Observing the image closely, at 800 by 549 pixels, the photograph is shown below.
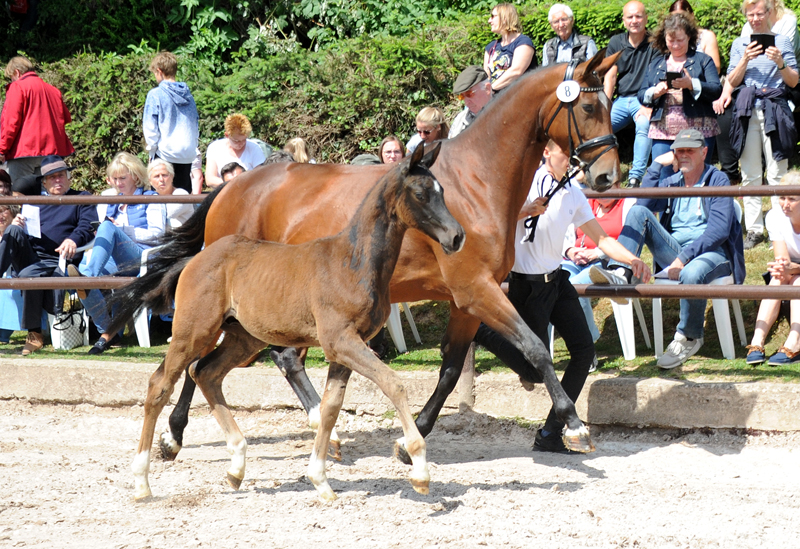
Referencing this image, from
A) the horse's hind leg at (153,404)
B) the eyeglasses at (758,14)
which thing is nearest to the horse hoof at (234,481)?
the horse's hind leg at (153,404)

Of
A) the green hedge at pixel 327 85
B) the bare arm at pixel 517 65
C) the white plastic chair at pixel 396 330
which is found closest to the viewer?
the white plastic chair at pixel 396 330

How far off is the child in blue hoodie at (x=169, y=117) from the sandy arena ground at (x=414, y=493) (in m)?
3.49

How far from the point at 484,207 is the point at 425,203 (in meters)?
0.97

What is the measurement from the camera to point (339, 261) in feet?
14.5

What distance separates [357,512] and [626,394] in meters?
2.32

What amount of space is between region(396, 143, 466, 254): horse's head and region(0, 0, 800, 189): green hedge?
6.13 meters

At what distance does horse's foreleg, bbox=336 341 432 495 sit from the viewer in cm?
411

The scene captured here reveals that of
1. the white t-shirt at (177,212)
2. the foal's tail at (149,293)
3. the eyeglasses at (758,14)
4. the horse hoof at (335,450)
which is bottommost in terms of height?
the horse hoof at (335,450)

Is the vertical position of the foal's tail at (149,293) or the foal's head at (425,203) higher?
the foal's head at (425,203)

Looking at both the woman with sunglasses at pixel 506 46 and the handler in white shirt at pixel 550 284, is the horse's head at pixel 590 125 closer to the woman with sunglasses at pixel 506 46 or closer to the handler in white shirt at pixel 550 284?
the handler in white shirt at pixel 550 284

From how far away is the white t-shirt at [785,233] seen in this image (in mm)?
6121

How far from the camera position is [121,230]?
306 inches

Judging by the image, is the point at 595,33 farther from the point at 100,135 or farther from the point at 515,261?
the point at 100,135

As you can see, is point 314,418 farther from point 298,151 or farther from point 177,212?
point 177,212
